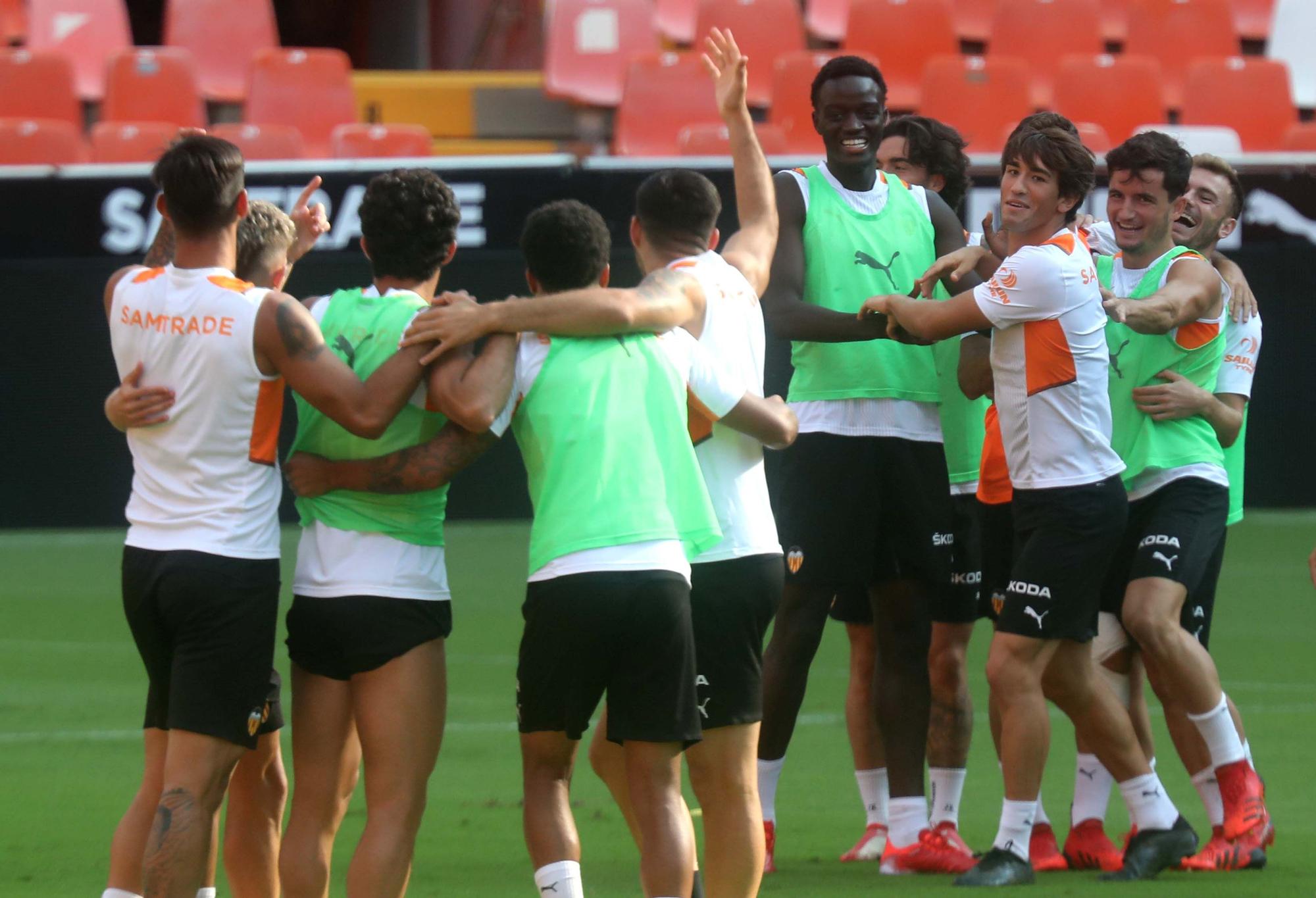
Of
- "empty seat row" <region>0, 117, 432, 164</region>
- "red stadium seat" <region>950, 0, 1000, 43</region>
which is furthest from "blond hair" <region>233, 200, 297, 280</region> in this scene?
"red stadium seat" <region>950, 0, 1000, 43</region>

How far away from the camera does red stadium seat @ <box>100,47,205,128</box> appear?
504 inches

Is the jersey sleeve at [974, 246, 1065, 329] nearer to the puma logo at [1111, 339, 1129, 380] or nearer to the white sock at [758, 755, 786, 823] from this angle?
the puma logo at [1111, 339, 1129, 380]

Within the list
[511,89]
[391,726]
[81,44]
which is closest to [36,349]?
[81,44]

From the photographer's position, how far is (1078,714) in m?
5.07

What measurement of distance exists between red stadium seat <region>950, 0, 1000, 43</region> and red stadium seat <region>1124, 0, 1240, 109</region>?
3.94ft

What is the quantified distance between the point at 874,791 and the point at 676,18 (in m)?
10.3

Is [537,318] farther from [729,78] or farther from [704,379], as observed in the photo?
[729,78]

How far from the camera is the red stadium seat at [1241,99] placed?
13719mm

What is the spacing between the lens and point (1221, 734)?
5.23 metres

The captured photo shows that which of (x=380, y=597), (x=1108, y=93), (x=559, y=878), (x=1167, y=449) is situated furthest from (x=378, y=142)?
(x=559, y=878)

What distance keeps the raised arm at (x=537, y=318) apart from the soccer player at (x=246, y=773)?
0.60 m

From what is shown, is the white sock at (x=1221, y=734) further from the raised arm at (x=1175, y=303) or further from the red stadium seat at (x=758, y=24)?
the red stadium seat at (x=758, y=24)

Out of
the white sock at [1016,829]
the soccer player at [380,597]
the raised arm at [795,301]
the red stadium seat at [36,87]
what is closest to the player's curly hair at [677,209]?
the soccer player at [380,597]

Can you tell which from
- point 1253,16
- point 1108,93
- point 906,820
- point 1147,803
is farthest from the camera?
point 1253,16
